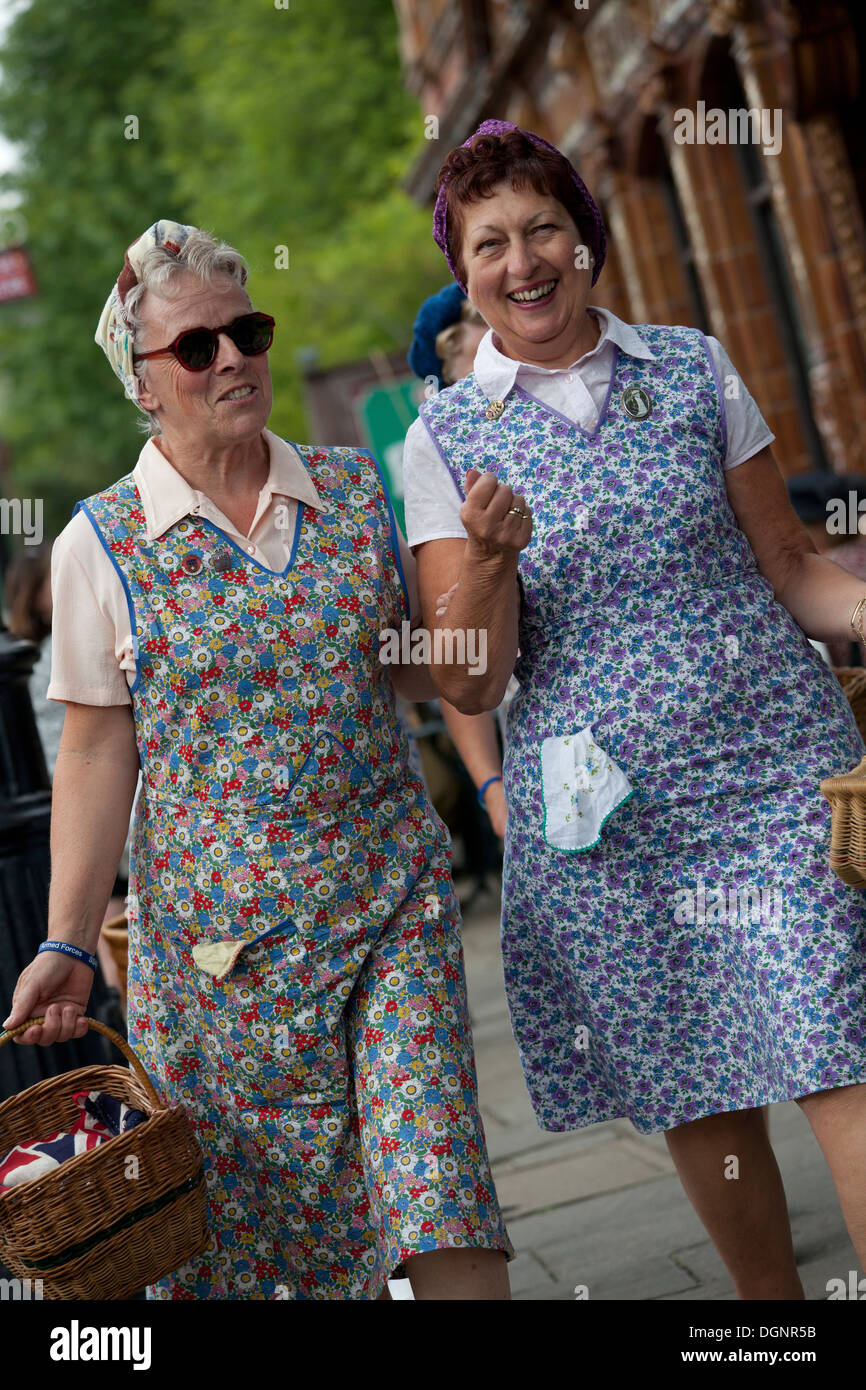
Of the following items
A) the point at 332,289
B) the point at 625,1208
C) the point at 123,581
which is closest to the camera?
the point at 123,581

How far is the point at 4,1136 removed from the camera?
10.2ft

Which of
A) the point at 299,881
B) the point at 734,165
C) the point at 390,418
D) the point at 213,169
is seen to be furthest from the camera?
the point at 213,169

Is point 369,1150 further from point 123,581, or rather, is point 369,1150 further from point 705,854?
point 123,581

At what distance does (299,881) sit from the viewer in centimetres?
300

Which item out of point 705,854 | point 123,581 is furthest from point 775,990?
point 123,581

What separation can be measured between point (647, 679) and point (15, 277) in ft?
41.2

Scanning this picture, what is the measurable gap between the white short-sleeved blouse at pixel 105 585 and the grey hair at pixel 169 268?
18 cm

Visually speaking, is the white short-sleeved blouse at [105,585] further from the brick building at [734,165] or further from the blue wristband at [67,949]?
the brick building at [734,165]

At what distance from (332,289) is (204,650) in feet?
82.6

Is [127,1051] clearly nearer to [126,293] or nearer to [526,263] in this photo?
[126,293]

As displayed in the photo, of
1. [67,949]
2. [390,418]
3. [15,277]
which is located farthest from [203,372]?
[15,277]

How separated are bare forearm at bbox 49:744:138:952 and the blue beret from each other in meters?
1.90

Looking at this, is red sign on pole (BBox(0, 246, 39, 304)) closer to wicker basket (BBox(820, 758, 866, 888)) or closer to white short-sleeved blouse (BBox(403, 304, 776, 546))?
white short-sleeved blouse (BBox(403, 304, 776, 546))

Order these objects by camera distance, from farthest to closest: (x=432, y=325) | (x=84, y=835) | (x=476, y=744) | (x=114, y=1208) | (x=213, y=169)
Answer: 1. (x=213, y=169)
2. (x=432, y=325)
3. (x=476, y=744)
4. (x=84, y=835)
5. (x=114, y=1208)
